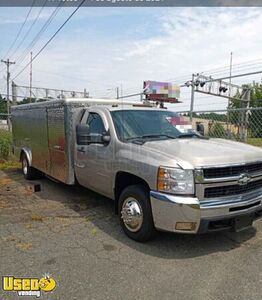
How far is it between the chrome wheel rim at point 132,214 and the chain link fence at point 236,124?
4.24 metres

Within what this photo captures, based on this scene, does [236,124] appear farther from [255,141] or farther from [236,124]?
[255,141]

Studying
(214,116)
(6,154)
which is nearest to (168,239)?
(214,116)

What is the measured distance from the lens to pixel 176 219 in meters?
3.59

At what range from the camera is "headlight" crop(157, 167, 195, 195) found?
3.56m

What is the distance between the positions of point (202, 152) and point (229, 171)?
40 cm

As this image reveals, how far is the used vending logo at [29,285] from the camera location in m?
3.08

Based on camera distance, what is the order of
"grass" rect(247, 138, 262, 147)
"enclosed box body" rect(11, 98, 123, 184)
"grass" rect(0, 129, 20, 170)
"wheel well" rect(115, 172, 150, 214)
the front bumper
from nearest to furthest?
the front bumper
"wheel well" rect(115, 172, 150, 214)
"enclosed box body" rect(11, 98, 123, 184)
"grass" rect(247, 138, 262, 147)
"grass" rect(0, 129, 20, 170)

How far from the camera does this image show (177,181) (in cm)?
358

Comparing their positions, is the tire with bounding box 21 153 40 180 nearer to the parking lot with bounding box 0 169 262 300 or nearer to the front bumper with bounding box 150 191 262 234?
the parking lot with bounding box 0 169 262 300

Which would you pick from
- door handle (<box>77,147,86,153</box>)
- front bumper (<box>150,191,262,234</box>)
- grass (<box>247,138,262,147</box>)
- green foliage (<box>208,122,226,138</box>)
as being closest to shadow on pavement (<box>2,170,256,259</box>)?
front bumper (<box>150,191,262,234</box>)

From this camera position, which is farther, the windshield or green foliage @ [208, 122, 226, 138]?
green foliage @ [208, 122, 226, 138]

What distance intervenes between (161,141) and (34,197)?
3.56 metres

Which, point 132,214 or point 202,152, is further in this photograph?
point 132,214

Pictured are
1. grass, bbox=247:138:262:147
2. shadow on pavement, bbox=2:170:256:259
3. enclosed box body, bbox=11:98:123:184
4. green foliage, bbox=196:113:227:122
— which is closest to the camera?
shadow on pavement, bbox=2:170:256:259
